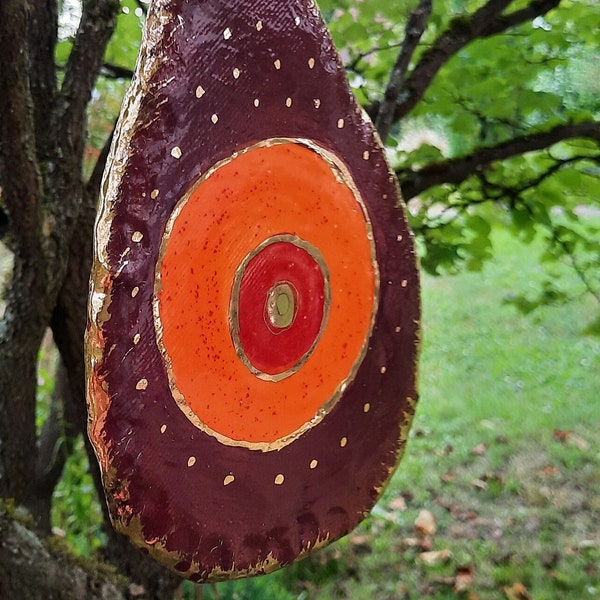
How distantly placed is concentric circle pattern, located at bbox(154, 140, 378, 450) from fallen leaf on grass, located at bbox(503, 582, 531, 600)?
151 cm

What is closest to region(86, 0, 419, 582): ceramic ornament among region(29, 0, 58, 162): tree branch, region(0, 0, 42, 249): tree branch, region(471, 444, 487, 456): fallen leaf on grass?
region(0, 0, 42, 249): tree branch

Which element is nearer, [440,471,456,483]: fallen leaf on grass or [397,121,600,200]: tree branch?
[397,121,600,200]: tree branch

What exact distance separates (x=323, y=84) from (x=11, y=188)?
1.40 feet

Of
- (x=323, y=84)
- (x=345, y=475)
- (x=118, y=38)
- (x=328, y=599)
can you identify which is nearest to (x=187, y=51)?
(x=323, y=84)

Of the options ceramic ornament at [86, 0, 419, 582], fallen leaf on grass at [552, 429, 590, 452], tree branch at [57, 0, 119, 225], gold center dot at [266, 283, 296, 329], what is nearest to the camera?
ceramic ornament at [86, 0, 419, 582]

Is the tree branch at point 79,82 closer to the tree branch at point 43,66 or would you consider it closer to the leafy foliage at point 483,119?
the tree branch at point 43,66

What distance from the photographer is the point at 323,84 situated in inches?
25.5

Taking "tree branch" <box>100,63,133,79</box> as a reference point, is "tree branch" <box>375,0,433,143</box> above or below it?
above

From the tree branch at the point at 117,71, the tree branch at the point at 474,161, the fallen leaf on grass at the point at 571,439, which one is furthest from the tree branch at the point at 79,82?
the fallen leaf on grass at the point at 571,439

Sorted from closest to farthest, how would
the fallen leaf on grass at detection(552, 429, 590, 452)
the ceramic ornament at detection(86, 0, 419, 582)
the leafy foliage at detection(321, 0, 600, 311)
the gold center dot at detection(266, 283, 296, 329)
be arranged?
the ceramic ornament at detection(86, 0, 419, 582), the gold center dot at detection(266, 283, 296, 329), the leafy foliage at detection(321, 0, 600, 311), the fallen leaf on grass at detection(552, 429, 590, 452)

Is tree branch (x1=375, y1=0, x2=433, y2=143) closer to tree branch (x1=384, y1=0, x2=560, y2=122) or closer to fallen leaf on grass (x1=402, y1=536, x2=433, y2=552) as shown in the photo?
tree branch (x1=384, y1=0, x2=560, y2=122)

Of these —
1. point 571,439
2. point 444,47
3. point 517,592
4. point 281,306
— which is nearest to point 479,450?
point 571,439

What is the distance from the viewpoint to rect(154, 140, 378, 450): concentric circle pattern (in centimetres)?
55

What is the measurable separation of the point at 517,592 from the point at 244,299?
1699mm
